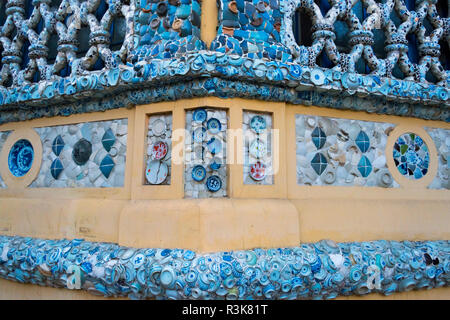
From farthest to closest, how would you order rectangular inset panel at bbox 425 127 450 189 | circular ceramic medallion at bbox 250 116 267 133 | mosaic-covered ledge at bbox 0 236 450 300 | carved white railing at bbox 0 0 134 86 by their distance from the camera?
rectangular inset panel at bbox 425 127 450 189 → carved white railing at bbox 0 0 134 86 → circular ceramic medallion at bbox 250 116 267 133 → mosaic-covered ledge at bbox 0 236 450 300

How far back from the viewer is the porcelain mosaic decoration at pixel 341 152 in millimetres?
4086

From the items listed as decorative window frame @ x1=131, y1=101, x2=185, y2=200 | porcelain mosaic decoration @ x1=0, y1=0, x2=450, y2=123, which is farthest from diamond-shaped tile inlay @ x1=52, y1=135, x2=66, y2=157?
decorative window frame @ x1=131, y1=101, x2=185, y2=200

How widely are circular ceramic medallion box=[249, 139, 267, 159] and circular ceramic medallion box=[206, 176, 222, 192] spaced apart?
0.43 meters

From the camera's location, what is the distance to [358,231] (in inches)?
159

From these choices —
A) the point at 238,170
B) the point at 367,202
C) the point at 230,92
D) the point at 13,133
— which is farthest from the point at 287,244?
the point at 13,133

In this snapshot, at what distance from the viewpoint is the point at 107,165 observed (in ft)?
13.7

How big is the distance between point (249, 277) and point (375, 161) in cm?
211

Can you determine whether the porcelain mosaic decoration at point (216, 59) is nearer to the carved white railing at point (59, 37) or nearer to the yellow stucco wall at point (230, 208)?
the carved white railing at point (59, 37)

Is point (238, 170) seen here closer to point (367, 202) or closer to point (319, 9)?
point (367, 202)

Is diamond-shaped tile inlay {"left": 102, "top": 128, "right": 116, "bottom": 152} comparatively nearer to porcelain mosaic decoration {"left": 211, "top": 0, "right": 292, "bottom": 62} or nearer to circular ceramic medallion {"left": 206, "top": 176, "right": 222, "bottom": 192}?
circular ceramic medallion {"left": 206, "top": 176, "right": 222, "bottom": 192}

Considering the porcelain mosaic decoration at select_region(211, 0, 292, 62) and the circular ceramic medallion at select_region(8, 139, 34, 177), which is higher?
the porcelain mosaic decoration at select_region(211, 0, 292, 62)

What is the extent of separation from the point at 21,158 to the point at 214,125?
279 centimetres

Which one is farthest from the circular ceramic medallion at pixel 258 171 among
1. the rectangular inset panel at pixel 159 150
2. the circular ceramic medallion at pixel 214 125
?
the rectangular inset panel at pixel 159 150

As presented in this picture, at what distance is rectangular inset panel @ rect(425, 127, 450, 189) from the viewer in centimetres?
473
